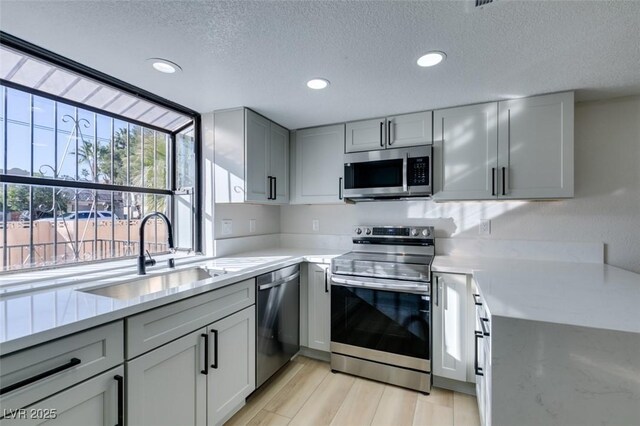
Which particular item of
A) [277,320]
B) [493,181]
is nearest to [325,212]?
[277,320]

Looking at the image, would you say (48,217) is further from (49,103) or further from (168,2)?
(168,2)

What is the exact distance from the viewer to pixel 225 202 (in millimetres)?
2334

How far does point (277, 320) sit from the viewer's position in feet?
6.95

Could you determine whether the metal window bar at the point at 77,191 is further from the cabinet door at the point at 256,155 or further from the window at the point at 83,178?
the cabinet door at the point at 256,155

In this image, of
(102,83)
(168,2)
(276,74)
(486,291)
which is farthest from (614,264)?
(102,83)

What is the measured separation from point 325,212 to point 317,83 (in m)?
1.41

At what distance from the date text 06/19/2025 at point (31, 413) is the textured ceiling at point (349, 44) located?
1.46m

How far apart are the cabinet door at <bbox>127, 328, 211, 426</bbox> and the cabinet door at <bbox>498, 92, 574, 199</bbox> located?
7.41 ft

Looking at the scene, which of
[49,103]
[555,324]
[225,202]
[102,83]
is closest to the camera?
[555,324]

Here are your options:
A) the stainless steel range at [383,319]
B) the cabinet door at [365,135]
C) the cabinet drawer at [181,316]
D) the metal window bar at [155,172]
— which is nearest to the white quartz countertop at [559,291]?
the stainless steel range at [383,319]

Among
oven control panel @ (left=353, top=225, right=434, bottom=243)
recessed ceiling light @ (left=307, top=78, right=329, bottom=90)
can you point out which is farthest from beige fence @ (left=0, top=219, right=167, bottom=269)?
oven control panel @ (left=353, top=225, right=434, bottom=243)

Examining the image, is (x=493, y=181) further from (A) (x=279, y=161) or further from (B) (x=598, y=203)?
(A) (x=279, y=161)

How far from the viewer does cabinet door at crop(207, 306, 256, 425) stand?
154cm

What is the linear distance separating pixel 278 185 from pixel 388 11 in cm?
174
